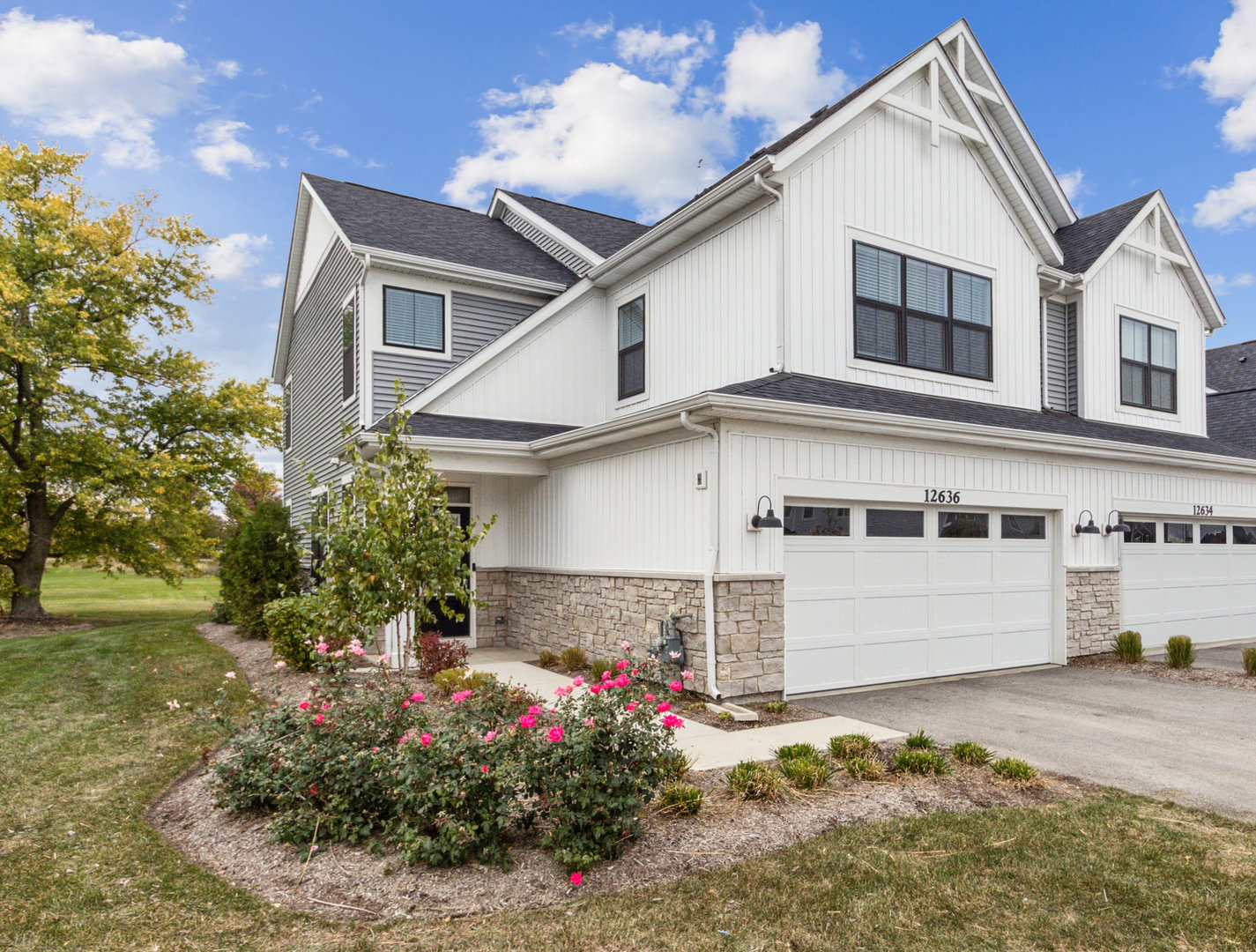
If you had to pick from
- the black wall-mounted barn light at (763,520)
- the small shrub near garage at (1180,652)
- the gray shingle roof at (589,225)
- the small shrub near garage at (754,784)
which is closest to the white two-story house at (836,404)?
the black wall-mounted barn light at (763,520)

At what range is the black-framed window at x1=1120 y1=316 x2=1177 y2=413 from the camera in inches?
548

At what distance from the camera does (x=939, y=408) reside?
33.7 feet

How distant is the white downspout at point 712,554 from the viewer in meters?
8.16

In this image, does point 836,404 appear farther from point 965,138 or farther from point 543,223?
point 543,223

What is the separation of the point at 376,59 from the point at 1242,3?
1454 cm

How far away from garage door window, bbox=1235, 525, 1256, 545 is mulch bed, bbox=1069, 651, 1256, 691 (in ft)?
14.2

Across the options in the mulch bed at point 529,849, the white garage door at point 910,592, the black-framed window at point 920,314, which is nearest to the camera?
the mulch bed at point 529,849

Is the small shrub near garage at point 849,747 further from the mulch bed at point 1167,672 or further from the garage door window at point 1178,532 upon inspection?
the garage door window at point 1178,532

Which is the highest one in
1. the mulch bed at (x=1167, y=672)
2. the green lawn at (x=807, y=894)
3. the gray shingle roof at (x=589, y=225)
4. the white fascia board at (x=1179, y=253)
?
the gray shingle roof at (x=589, y=225)

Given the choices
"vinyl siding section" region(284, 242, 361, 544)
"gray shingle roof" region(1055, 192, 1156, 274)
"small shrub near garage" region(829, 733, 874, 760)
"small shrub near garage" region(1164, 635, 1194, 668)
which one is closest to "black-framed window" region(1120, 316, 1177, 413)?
"gray shingle roof" region(1055, 192, 1156, 274)

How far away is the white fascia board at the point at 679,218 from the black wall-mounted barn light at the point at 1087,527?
21.6ft

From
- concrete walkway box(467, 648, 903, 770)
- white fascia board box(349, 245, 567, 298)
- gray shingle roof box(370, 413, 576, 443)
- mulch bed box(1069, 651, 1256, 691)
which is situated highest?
white fascia board box(349, 245, 567, 298)

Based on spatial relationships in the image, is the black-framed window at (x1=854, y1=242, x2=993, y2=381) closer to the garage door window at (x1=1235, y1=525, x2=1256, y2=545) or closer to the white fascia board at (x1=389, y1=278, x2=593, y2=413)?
the white fascia board at (x1=389, y1=278, x2=593, y2=413)

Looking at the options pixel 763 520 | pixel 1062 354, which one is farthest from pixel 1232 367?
pixel 763 520
